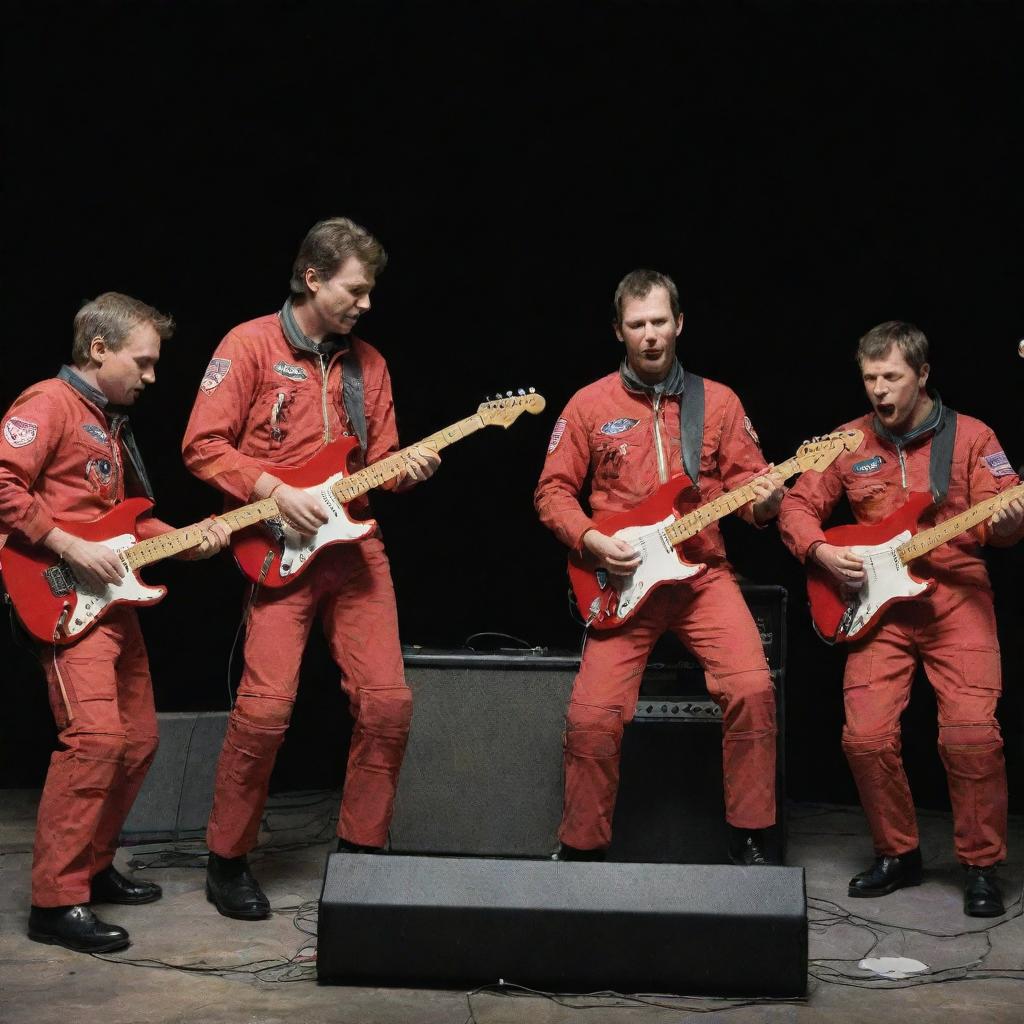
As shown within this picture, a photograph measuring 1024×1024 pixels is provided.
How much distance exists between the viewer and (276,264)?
5.20m

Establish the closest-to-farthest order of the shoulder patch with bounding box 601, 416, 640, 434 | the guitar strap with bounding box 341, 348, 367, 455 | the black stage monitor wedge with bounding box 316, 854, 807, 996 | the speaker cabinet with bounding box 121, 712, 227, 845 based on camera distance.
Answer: the black stage monitor wedge with bounding box 316, 854, 807, 996
the guitar strap with bounding box 341, 348, 367, 455
the shoulder patch with bounding box 601, 416, 640, 434
the speaker cabinet with bounding box 121, 712, 227, 845

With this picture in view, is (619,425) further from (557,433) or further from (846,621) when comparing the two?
(846,621)

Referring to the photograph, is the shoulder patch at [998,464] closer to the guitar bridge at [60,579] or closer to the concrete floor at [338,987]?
the concrete floor at [338,987]

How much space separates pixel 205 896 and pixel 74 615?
0.94m

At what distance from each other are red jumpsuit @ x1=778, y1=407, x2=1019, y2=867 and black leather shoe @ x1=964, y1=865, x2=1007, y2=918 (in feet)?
0.15

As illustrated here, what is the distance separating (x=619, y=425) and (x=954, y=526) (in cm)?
98

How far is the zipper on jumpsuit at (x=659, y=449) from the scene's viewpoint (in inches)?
156

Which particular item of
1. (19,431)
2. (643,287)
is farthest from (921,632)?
(19,431)

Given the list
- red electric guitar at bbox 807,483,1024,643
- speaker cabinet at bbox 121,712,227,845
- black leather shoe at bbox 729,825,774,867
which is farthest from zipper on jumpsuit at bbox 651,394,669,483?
speaker cabinet at bbox 121,712,227,845

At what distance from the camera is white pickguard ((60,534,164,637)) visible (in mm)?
3531

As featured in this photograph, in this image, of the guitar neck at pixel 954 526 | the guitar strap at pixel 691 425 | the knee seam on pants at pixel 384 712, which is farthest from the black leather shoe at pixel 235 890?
the guitar neck at pixel 954 526

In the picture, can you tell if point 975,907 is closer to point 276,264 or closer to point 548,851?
point 548,851

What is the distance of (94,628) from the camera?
358 centimetres

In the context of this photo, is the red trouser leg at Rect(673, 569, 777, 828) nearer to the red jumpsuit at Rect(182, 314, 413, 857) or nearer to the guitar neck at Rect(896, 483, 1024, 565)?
the guitar neck at Rect(896, 483, 1024, 565)
